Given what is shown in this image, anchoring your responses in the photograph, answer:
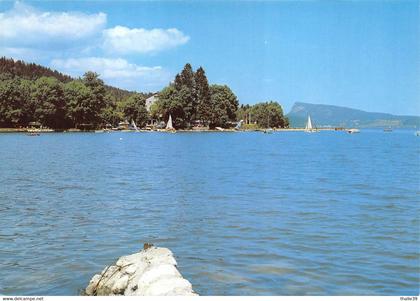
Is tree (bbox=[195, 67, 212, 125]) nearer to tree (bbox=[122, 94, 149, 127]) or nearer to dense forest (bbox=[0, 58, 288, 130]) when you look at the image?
dense forest (bbox=[0, 58, 288, 130])

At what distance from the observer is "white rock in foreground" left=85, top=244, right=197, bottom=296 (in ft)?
29.9

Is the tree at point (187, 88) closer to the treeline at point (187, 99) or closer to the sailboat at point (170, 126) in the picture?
the treeline at point (187, 99)

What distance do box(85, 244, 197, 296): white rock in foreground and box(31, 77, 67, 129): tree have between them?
146 meters

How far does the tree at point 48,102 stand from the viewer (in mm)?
149250

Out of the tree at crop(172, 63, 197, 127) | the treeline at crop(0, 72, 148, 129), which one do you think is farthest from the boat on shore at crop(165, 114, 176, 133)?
the treeline at crop(0, 72, 148, 129)

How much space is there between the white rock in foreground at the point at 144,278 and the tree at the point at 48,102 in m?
146

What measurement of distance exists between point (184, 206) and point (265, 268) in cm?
1108

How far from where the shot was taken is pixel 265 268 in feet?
43.3

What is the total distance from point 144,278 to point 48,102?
488 feet

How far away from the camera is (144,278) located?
9461 mm

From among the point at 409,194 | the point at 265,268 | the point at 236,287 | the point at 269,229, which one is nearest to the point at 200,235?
the point at 269,229

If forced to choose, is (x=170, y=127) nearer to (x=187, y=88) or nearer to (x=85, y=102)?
(x=187, y=88)

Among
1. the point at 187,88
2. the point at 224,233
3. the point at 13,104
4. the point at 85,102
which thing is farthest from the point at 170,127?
the point at 224,233

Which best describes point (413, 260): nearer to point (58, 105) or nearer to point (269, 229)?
point (269, 229)
